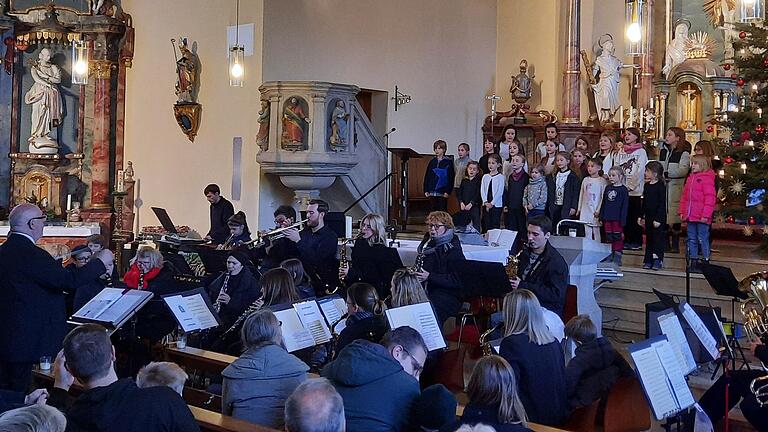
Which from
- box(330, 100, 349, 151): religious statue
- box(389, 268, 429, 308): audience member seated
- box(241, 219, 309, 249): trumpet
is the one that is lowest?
box(389, 268, 429, 308): audience member seated

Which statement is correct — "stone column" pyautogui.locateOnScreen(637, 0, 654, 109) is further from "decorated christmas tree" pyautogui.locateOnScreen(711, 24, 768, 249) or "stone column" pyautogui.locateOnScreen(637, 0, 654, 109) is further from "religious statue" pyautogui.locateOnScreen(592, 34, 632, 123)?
"decorated christmas tree" pyautogui.locateOnScreen(711, 24, 768, 249)

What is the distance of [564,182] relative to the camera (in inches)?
432

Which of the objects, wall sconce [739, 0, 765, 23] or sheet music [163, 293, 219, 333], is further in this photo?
wall sconce [739, 0, 765, 23]

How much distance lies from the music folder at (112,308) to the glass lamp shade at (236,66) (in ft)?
24.5

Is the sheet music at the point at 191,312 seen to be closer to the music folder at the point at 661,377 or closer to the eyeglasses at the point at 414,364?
the eyeglasses at the point at 414,364

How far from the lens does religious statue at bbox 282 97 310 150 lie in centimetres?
1287

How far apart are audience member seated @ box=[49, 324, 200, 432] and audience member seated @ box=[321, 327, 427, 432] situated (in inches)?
29.1

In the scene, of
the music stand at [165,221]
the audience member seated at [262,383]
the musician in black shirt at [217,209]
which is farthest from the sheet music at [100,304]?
the music stand at [165,221]

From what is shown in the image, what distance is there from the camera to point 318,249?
864 cm

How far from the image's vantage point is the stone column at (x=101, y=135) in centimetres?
1642

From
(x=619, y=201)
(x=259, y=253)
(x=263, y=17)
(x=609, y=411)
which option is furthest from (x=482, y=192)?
(x=609, y=411)

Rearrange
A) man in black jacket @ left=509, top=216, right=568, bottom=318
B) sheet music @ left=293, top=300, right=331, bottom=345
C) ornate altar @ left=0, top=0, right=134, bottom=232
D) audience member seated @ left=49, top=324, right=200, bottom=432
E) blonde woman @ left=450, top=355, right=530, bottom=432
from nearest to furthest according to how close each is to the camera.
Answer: audience member seated @ left=49, top=324, right=200, bottom=432 → blonde woman @ left=450, top=355, right=530, bottom=432 → sheet music @ left=293, top=300, right=331, bottom=345 → man in black jacket @ left=509, top=216, right=568, bottom=318 → ornate altar @ left=0, top=0, right=134, bottom=232

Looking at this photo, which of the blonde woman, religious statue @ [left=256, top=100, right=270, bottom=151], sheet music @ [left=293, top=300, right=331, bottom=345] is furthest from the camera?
religious statue @ [left=256, top=100, right=270, bottom=151]

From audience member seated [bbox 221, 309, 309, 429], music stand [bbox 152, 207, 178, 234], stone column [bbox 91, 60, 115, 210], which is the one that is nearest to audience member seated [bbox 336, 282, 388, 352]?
audience member seated [bbox 221, 309, 309, 429]
